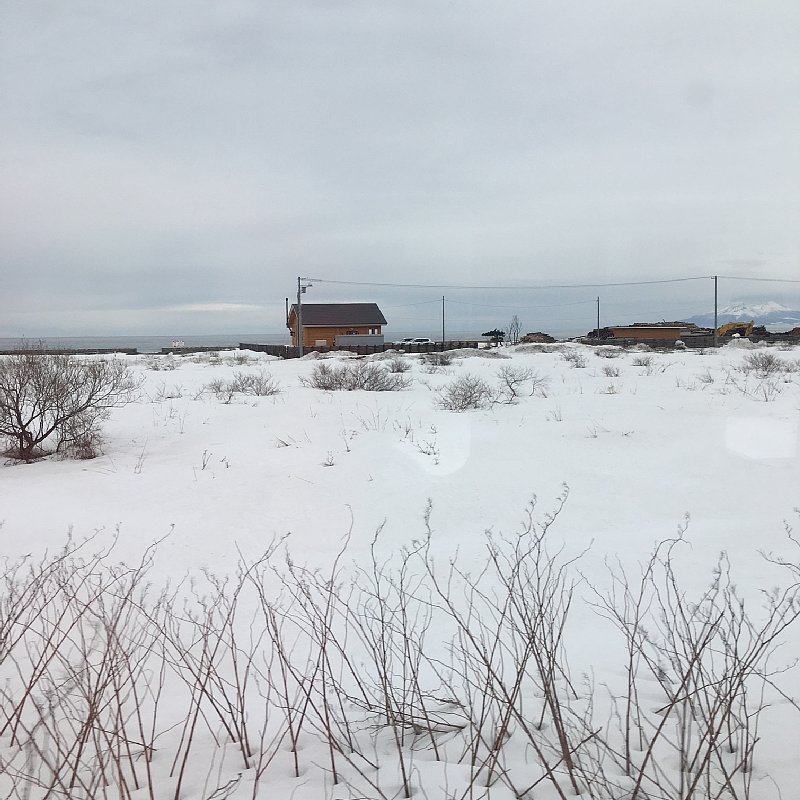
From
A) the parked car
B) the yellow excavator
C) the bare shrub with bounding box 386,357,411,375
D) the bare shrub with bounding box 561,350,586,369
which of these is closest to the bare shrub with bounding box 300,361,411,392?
the bare shrub with bounding box 386,357,411,375

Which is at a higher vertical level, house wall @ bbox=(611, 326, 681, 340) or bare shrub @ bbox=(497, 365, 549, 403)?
house wall @ bbox=(611, 326, 681, 340)

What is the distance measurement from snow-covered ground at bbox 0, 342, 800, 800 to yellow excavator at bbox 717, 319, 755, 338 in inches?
1678

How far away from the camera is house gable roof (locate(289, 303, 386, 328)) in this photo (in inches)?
1826

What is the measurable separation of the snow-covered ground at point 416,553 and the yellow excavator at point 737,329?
140ft

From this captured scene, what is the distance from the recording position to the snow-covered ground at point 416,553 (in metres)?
2.87

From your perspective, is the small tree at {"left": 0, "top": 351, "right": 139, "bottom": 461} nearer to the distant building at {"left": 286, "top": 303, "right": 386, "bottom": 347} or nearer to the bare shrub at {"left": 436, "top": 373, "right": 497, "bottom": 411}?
the bare shrub at {"left": 436, "top": 373, "right": 497, "bottom": 411}

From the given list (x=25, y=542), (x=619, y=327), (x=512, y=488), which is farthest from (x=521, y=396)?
(x=619, y=327)

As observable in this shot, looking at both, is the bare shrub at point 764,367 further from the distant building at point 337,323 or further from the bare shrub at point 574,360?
the distant building at point 337,323

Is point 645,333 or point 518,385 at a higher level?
point 645,333

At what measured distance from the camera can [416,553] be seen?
18.5ft

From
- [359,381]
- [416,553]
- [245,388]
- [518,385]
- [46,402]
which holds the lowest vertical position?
[416,553]

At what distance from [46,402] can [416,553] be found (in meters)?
7.31

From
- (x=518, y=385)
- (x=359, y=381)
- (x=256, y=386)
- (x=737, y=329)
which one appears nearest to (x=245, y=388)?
(x=256, y=386)

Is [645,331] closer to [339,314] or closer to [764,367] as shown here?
[339,314]
